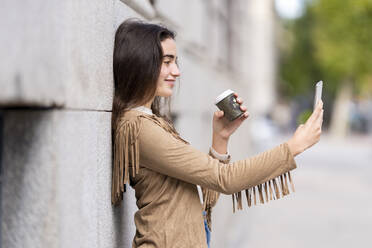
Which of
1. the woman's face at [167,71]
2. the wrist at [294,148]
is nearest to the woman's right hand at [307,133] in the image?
the wrist at [294,148]

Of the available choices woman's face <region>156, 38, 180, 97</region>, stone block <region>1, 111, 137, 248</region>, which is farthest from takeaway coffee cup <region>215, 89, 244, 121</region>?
stone block <region>1, 111, 137, 248</region>

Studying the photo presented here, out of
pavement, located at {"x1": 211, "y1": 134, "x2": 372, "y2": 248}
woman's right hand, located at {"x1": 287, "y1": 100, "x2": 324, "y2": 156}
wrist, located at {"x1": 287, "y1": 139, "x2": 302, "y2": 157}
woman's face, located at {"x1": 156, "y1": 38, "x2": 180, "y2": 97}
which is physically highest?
woman's face, located at {"x1": 156, "y1": 38, "x2": 180, "y2": 97}

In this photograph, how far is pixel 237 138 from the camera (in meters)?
10.4

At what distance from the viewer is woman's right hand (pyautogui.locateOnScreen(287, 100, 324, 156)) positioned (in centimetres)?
245

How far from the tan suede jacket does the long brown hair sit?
95 millimetres

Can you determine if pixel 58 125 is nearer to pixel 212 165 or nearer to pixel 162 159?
pixel 162 159

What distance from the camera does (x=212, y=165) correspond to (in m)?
2.47

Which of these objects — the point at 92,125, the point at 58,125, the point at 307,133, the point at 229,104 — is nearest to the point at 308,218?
the point at 229,104

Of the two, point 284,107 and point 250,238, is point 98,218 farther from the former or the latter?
point 284,107

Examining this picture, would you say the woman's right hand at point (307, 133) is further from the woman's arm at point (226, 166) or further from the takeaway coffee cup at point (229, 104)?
the takeaway coffee cup at point (229, 104)

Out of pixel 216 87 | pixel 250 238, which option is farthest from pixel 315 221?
pixel 216 87

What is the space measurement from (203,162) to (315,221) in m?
7.34

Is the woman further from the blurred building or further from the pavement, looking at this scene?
the pavement

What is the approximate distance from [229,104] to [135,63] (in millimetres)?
Result: 422
